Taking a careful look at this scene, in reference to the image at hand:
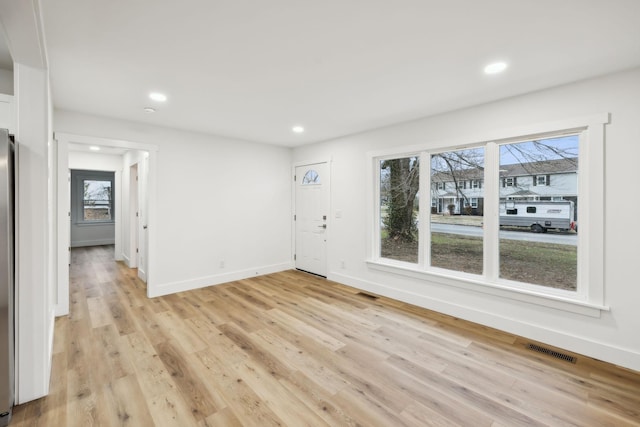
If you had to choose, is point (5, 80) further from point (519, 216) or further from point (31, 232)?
point (519, 216)

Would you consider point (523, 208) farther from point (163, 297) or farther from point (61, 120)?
point (61, 120)

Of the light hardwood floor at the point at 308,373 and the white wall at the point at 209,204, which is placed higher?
the white wall at the point at 209,204

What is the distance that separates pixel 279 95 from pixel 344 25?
1310 mm

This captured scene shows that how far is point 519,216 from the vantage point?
10.2 ft

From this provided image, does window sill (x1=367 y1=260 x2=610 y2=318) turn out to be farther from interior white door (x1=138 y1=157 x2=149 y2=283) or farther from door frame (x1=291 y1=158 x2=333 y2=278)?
interior white door (x1=138 y1=157 x2=149 y2=283)

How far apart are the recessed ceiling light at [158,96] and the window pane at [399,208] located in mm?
2949

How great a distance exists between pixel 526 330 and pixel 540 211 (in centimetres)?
122

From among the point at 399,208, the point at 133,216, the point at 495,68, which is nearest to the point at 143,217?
the point at 133,216

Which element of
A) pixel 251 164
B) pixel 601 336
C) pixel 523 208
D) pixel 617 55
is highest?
pixel 617 55

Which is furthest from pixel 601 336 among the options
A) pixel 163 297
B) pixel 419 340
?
pixel 163 297

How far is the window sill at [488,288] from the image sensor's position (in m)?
2.61

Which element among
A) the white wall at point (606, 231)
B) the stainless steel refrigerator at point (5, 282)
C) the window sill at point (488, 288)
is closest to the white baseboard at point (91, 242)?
the stainless steel refrigerator at point (5, 282)

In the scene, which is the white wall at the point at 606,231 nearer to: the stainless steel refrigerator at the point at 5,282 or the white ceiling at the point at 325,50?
the white ceiling at the point at 325,50

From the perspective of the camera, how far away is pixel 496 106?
10.2 ft
